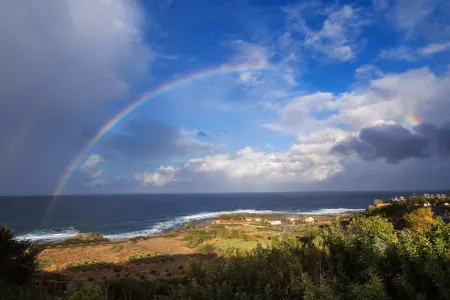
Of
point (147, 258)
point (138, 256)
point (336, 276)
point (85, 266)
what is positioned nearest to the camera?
point (336, 276)

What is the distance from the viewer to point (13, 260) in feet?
43.7

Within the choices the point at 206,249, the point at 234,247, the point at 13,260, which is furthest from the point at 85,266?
the point at 234,247

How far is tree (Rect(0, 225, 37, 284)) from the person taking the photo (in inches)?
509

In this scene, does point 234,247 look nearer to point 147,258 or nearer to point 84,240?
point 147,258

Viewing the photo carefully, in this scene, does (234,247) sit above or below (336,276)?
below

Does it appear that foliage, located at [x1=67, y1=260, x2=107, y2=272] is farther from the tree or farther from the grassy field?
the tree

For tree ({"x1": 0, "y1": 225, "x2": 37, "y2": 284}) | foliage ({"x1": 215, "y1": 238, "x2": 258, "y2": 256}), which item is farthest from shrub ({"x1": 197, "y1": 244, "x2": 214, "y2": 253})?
tree ({"x1": 0, "y1": 225, "x2": 37, "y2": 284})

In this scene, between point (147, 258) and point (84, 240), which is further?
point (84, 240)

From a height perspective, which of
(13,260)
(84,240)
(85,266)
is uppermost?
(13,260)

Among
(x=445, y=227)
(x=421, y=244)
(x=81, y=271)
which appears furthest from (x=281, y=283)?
(x=81, y=271)

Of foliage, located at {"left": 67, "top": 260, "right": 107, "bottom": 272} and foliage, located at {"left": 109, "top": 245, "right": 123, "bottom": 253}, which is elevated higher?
foliage, located at {"left": 67, "top": 260, "right": 107, "bottom": 272}

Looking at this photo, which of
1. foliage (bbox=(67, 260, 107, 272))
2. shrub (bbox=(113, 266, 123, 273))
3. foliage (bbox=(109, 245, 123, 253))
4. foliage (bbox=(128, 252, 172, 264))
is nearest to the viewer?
shrub (bbox=(113, 266, 123, 273))

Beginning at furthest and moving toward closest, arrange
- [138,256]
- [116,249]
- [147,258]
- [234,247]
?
[116,249]
[138,256]
[234,247]
[147,258]

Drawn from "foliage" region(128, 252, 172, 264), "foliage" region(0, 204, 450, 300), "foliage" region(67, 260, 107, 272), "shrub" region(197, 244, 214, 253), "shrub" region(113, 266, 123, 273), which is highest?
"foliage" region(0, 204, 450, 300)
